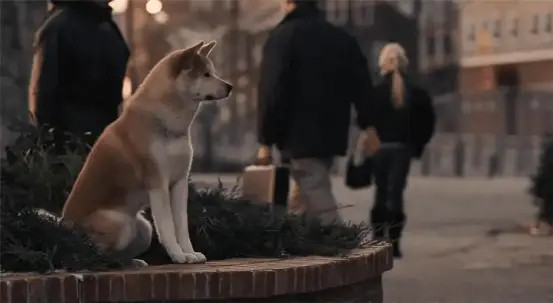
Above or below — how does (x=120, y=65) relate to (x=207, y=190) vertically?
above

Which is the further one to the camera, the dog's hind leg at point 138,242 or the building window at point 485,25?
the building window at point 485,25

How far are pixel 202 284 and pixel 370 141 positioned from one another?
189 centimetres

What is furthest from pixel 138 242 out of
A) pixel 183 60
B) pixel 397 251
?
pixel 397 251

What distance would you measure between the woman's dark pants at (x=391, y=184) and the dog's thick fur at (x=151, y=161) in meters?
1.91

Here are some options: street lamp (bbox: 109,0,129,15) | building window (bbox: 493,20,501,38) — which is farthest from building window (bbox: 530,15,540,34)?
street lamp (bbox: 109,0,129,15)

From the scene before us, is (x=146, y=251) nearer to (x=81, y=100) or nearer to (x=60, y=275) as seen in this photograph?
(x=60, y=275)

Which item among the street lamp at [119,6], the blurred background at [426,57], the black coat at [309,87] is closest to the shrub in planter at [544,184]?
the blurred background at [426,57]

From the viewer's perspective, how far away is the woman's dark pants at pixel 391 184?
3.87m

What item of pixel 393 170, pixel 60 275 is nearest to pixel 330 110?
pixel 393 170

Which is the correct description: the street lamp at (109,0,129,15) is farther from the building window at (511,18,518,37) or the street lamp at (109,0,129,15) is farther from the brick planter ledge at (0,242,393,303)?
the building window at (511,18,518,37)

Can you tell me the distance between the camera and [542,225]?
4.15 m

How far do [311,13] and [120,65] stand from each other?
92cm

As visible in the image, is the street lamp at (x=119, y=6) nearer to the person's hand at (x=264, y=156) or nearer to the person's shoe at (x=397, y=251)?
the person's hand at (x=264, y=156)

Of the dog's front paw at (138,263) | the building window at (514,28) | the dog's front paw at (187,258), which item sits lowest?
the dog's front paw at (138,263)
